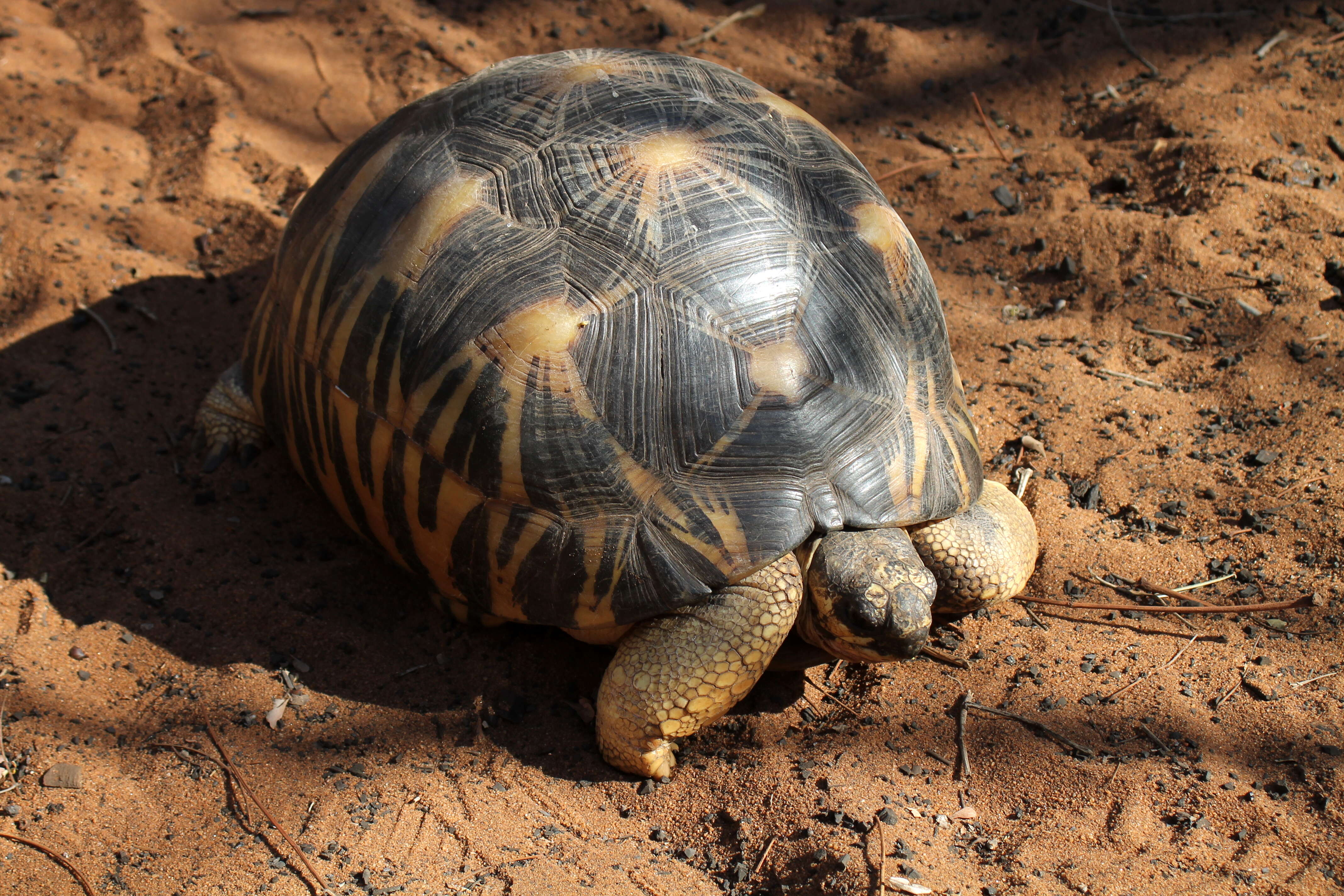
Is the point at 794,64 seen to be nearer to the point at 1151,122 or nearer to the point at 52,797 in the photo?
the point at 1151,122

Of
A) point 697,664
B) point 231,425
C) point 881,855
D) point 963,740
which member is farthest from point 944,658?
point 231,425

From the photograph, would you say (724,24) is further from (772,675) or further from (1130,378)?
(772,675)

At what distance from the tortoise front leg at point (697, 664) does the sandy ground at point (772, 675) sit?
192mm

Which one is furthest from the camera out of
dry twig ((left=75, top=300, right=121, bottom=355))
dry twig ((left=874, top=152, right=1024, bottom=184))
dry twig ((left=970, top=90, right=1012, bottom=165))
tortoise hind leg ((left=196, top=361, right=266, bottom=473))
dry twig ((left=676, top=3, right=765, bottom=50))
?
dry twig ((left=676, top=3, right=765, bottom=50))

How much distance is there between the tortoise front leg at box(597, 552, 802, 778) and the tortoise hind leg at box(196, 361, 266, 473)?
6.16 feet

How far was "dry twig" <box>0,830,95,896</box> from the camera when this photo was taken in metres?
2.32

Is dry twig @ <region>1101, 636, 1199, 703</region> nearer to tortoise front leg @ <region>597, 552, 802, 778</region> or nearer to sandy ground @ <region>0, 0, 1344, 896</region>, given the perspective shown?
sandy ground @ <region>0, 0, 1344, 896</region>

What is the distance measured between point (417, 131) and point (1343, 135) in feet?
14.8

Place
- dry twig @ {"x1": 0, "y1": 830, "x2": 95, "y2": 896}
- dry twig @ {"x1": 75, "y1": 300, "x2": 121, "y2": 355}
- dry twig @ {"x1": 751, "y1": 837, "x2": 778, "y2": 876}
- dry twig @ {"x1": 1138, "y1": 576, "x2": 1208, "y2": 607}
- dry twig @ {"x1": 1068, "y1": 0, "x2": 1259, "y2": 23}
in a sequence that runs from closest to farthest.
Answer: dry twig @ {"x1": 0, "y1": 830, "x2": 95, "y2": 896}, dry twig @ {"x1": 751, "y1": 837, "x2": 778, "y2": 876}, dry twig @ {"x1": 1138, "y1": 576, "x2": 1208, "y2": 607}, dry twig @ {"x1": 75, "y1": 300, "x2": 121, "y2": 355}, dry twig @ {"x1": 1068, "y1": 0, "x2": 1259, "y2": 23}

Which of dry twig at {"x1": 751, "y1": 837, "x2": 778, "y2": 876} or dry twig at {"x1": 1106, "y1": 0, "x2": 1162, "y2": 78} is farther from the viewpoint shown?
dry twig at {"x1": 1106, "y1": 0, "x2": 1162, "y2": 78}

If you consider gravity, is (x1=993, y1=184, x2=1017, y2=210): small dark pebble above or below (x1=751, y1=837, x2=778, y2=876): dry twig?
above

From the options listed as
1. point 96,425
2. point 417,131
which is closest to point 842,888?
point 417,131

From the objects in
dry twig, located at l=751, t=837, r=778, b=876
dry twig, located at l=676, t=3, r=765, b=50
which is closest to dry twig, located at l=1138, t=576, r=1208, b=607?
dry twig, located at l=751, t=837, r=778, b=876

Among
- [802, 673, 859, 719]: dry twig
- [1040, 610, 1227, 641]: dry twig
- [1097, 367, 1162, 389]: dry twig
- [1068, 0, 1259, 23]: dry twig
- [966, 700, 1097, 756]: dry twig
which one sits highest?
[1068, 0, 1259, 23]: dry twig
